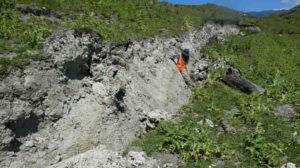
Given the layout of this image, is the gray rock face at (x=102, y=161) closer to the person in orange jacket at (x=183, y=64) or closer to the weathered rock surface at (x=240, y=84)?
the person in orange jacket at (x=183, y=64)

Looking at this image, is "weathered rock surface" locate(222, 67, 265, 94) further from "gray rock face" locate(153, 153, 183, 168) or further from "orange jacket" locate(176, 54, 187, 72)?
"gray rock face" locate(153, 153, 183, 168)

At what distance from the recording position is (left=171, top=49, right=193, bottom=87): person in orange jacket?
94.5ft

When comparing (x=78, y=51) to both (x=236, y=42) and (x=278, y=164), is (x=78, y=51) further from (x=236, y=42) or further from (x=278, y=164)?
(x=236, y=42)

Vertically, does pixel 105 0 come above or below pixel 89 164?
above

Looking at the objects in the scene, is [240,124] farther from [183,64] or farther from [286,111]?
[183,64]

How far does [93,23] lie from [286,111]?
14057 mm

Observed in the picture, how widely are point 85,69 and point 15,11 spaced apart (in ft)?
16.2

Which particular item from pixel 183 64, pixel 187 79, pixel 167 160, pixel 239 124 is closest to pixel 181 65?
pixel 183 64

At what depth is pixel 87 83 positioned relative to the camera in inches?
803

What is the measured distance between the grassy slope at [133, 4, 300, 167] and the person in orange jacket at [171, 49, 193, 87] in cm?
124

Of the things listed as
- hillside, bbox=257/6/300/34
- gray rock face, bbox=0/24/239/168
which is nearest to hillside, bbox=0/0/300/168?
gray rock face, bbox=0/24/239/168

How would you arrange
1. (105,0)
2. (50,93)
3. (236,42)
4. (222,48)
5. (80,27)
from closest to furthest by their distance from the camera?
(50,93) < (80,27) < (105,0) < (222,48) < (236,42)

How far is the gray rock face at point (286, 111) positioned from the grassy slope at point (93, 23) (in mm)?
9518

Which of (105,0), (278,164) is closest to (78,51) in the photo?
(105,0)
